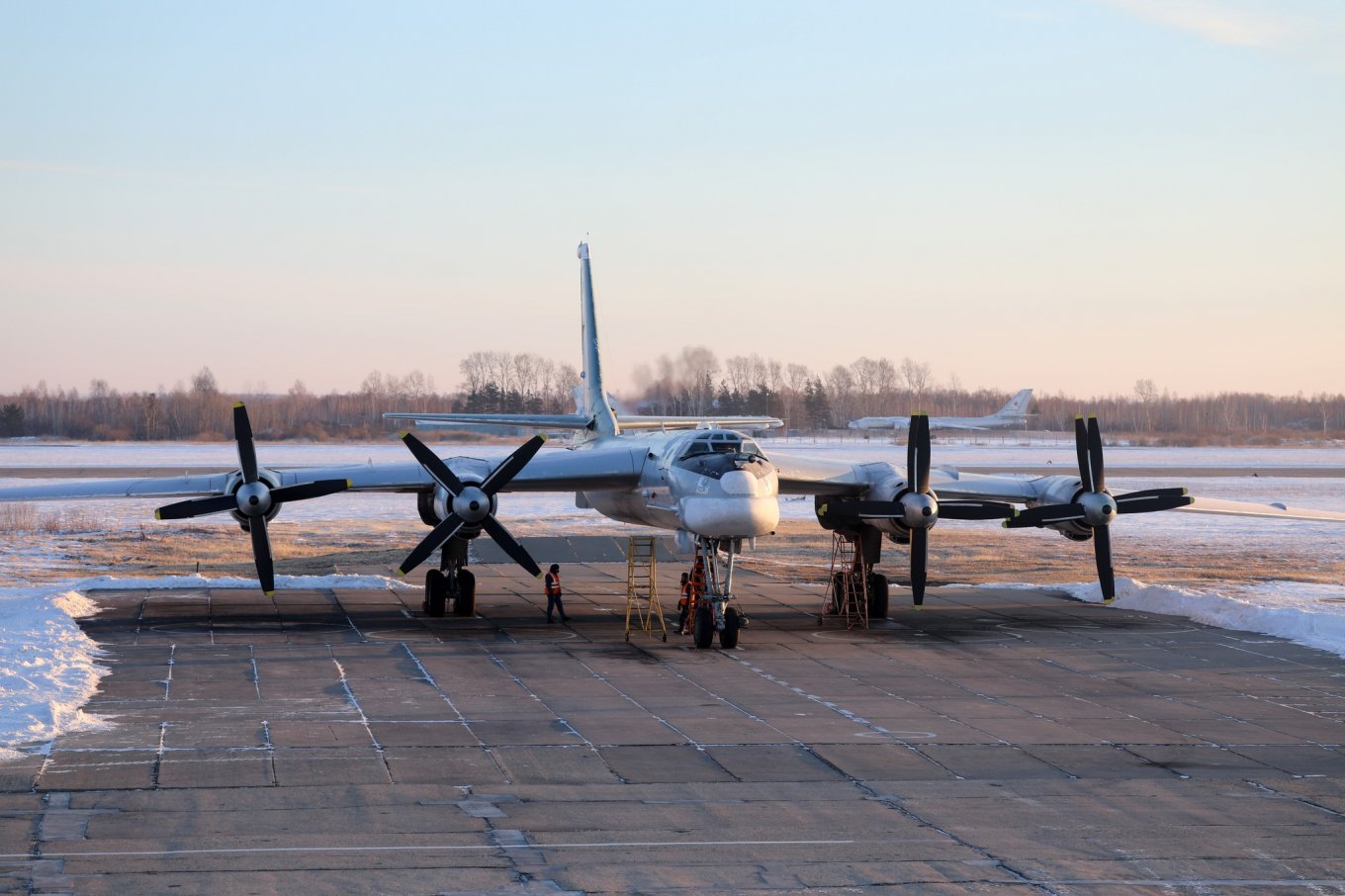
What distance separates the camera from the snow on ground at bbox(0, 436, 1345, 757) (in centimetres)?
1886

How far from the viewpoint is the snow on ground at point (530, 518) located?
18859 millimetres

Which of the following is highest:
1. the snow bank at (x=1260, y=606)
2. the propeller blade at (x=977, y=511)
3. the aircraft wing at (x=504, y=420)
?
the aircraft wing at (x=504, y=420)

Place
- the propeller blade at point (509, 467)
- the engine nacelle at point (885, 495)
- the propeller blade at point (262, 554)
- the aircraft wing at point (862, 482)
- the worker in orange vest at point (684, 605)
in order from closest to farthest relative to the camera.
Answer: the propeller blade at point (262, 554) < the propeller blade at point (509, 467) < the worker in orange vest at point (684, 605) < the engine nacelle at point (885, 495) < the aircraft wing at point (862, 482)

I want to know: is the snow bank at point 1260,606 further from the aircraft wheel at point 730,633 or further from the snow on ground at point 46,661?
the snow on ground at point 46,661

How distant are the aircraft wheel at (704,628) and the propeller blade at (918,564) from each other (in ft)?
13.7

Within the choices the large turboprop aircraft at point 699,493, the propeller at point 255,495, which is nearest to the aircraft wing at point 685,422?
the large turboprop aircraft at point 699,493

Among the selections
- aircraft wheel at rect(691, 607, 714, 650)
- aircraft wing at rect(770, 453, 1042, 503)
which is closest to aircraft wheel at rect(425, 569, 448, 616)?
aircraft wheel at rect(691, 607, 714, 650)

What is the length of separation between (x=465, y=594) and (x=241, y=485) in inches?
188

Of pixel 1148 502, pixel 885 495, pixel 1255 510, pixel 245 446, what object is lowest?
pixel 1255 510

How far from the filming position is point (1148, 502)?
26750 millimetres

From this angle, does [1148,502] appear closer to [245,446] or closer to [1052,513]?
[1052,513]

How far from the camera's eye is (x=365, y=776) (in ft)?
45.3

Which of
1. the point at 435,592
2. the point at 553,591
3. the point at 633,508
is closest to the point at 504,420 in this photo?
the point at 633,508

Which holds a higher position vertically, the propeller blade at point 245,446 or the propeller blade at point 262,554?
the propeller blade at point 245,446
